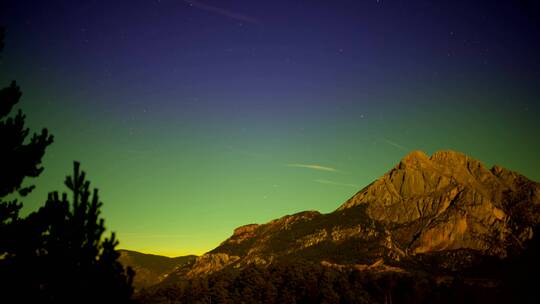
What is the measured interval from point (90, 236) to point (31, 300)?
3.05 metres

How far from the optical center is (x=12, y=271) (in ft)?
54.0

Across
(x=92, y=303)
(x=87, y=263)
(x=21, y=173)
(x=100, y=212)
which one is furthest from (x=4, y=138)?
(x=92, y=303)

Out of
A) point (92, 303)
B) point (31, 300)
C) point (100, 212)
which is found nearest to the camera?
point (31, 300)

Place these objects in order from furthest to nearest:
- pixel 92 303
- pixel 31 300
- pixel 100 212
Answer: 1. pixel 100 212
2. pixel 92 303
3. pixel 31 300

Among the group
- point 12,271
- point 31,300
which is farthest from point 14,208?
point 31,300

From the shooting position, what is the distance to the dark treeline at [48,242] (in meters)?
16.7

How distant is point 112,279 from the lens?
18078 mm

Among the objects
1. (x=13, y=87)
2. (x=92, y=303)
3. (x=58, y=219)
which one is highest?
(x=13, y=87)

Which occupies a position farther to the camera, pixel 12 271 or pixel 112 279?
pixel 112 279

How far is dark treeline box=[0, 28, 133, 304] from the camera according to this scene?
16719mm

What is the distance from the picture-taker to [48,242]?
1756 centimetres

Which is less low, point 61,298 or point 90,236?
point 90,236

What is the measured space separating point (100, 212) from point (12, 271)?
3.58 m

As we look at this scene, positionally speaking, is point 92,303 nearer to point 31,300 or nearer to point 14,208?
point 31,300
